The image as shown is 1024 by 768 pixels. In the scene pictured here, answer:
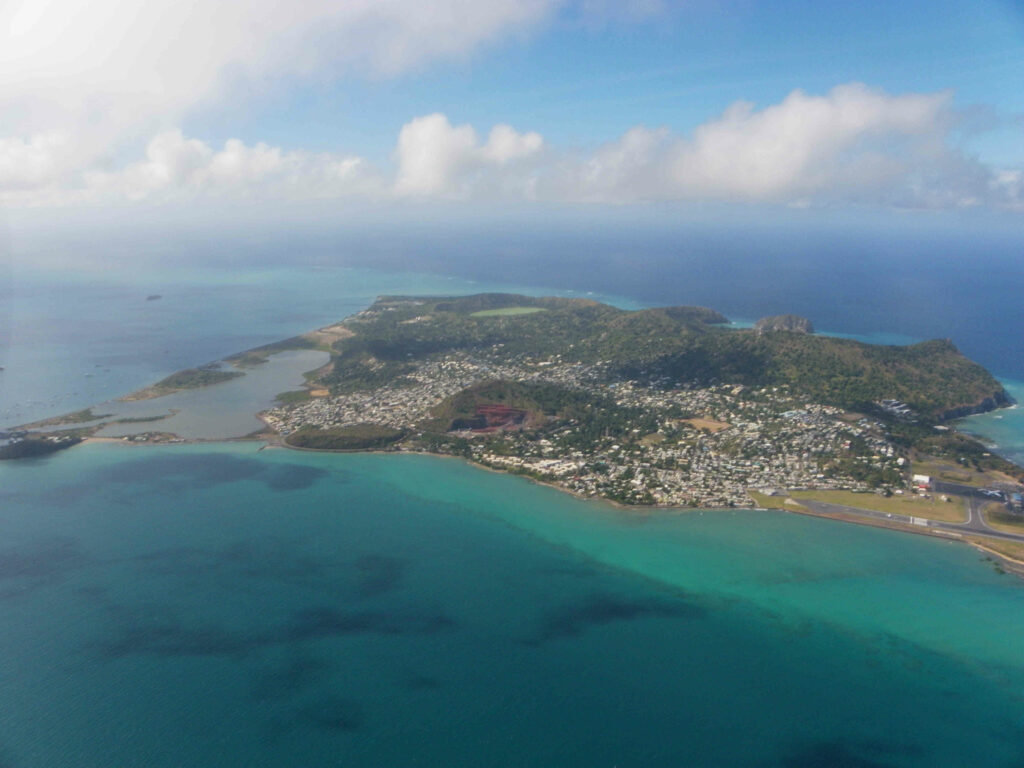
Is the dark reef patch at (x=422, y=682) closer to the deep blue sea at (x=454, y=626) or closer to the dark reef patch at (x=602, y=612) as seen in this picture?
the deep blue sea at (x=454, y=626)

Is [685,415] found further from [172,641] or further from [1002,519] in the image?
[172,641]

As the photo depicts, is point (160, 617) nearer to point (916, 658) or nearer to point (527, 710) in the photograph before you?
point (527, 710)

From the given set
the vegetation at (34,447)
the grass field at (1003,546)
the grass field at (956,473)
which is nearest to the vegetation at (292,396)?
the vegetation at (34,447)

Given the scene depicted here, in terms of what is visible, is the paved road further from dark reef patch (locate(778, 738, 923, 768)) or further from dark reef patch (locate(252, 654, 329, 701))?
dark reef patch (locate(252, 654, 329, 701))

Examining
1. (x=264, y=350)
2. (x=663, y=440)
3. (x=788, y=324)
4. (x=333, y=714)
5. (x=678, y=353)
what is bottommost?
(x=333, y=714)

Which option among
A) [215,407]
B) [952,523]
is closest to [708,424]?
[952,523]

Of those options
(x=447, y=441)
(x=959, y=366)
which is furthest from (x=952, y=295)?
(x=447, y=441)
